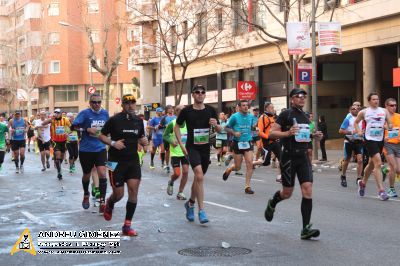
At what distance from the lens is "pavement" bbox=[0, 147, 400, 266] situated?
739 cm

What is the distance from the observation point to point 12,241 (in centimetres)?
865

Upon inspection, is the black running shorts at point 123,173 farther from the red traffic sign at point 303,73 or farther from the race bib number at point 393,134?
the red traffic sign at point 303,73

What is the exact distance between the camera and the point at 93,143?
11117 millimetres

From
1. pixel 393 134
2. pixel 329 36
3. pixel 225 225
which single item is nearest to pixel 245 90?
pixel 329 36

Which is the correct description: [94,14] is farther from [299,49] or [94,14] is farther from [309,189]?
[309,189]

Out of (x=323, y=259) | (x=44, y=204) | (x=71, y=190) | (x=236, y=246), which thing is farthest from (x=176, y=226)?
(x=71, y=190)

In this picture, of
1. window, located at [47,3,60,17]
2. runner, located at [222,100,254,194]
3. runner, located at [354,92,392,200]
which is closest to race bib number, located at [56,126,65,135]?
runner, located at [222,100,254,194]

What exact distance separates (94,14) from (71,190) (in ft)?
179

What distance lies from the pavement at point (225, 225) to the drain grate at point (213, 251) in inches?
3.1

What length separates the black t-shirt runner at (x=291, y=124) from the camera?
8.53m

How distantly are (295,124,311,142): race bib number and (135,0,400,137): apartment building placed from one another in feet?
58.3

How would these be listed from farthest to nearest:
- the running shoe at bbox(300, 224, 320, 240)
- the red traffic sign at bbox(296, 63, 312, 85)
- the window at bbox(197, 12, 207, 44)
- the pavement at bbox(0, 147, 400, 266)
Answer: the window at bbox(197, 12, 207, 44), the red traffic sign at bbox(296, 63, 312, 85), the running shoe at bbox(300, 224, 320, 240), the pavement at bbox(0, 147, 400, 266)

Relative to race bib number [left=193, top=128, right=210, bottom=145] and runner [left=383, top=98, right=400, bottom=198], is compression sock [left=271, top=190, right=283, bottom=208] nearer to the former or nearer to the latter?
race bib number [left=193, top=128, right=210, bottom=145]

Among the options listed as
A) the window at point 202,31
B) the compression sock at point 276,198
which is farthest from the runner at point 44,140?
the window at point 202,31
